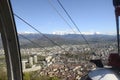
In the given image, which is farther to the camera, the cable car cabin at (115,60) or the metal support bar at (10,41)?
the cable car cabin at (115,60)

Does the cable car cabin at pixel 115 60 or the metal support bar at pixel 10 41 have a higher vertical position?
the metal support bar at pixel 10 41

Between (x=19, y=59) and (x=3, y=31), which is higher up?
(x=3, y=31)

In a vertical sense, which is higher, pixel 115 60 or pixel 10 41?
pixel 10 41

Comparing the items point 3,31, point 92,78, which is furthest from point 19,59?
point 92,78

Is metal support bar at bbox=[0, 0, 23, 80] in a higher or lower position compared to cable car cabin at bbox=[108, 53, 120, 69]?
higher

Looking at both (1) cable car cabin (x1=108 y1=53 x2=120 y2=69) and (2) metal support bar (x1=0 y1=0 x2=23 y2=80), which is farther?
(1) cable car cabin (x1=108 y1=53 x2=120 y2=69)

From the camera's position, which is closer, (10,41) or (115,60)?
(10,41)

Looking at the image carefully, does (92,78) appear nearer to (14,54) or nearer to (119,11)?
(119,11)

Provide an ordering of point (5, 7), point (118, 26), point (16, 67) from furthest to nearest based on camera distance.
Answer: point (118, 26), point (16, 67), point (5, 7)
